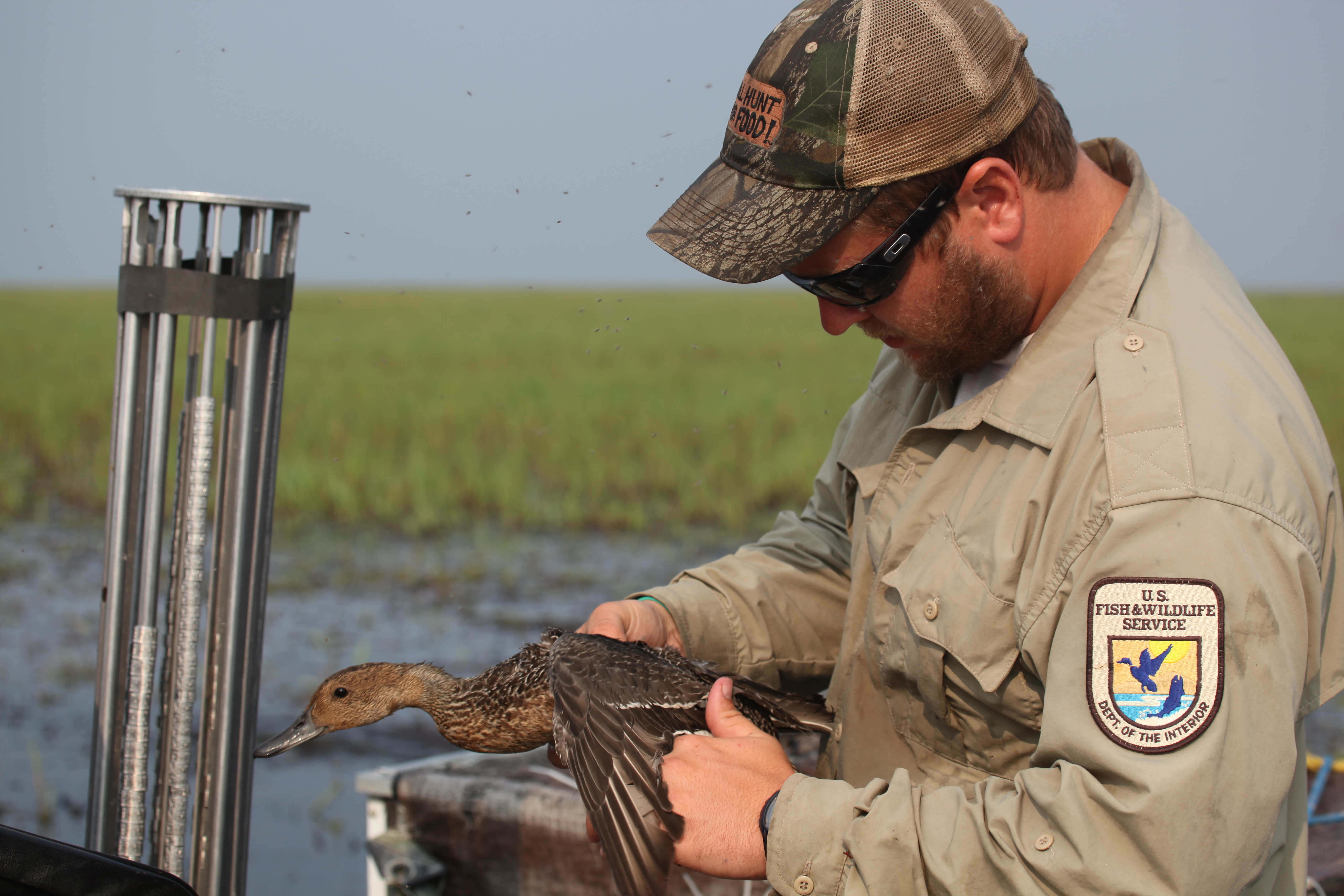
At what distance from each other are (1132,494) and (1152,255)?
0.56m

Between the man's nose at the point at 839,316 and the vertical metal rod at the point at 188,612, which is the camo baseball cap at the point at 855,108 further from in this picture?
the vertical metal rod at the point at 188,612

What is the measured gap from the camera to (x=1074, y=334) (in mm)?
1873

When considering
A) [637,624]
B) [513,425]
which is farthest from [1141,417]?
[513,425]

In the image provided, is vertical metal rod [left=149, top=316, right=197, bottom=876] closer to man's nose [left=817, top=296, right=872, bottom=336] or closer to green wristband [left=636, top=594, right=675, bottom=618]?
green wristband [left=636, top=594, right=675, bottom=618]

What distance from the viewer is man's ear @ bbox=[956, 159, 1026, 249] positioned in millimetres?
1854

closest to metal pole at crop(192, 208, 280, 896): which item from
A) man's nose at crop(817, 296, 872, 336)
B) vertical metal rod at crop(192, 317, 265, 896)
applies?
vertical metal rod at crop(192, 317, 265, 896)

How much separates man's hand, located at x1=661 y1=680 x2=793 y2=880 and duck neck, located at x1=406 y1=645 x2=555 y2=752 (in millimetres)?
682

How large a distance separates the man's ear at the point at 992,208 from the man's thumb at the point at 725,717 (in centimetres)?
95

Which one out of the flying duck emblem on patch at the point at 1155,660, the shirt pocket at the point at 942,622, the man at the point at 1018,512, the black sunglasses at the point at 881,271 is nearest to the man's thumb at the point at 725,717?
the man at the point at 1018,512

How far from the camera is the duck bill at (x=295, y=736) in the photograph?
255cm

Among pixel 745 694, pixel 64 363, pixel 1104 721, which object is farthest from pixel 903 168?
pixel 64 363

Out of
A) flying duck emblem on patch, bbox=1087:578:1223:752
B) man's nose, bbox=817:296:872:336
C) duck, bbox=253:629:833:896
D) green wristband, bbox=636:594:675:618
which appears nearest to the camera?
flying duck emblem on patch, bbox=1087:578:1223:752

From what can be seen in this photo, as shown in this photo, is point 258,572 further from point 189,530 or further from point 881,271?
point 881,271

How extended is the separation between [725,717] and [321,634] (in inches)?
223
